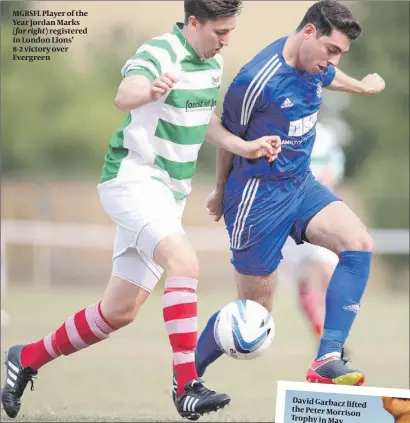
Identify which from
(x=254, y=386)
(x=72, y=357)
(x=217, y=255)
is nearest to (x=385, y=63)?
(x=217, y=255)

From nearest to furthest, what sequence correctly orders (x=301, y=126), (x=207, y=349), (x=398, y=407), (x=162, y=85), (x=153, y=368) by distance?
(x=398, y=407) → (x=162, y=85) → (x=301, y=126) → (x=207, y=349) → (x=153, y=368)

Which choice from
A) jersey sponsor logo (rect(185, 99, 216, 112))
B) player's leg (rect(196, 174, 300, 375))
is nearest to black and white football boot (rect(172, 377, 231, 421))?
player's leg (rect(196, 174, 300, 375))

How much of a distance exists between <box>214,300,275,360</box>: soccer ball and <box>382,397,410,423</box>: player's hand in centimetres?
98

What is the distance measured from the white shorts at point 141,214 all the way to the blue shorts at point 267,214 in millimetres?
353

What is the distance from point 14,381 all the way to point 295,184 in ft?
5.90

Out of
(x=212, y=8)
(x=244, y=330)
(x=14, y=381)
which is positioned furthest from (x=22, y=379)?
(x=212, y=8)

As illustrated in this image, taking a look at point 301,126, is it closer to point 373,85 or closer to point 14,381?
point 373,85

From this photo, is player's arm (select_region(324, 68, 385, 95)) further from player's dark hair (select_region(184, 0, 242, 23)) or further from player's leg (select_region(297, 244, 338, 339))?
player's leg (select_region(297, 244, 338, 339))

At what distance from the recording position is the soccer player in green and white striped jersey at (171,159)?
16.1ft

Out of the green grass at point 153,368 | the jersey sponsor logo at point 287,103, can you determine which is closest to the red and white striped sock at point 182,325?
the jersey sponsor logo at point 287,103

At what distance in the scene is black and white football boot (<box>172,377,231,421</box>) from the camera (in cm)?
483

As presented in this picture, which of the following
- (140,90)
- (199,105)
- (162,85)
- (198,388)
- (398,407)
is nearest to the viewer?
(398,407)

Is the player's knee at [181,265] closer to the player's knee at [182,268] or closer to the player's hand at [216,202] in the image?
the player's knee at [182,268]

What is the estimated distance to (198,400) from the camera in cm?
487
